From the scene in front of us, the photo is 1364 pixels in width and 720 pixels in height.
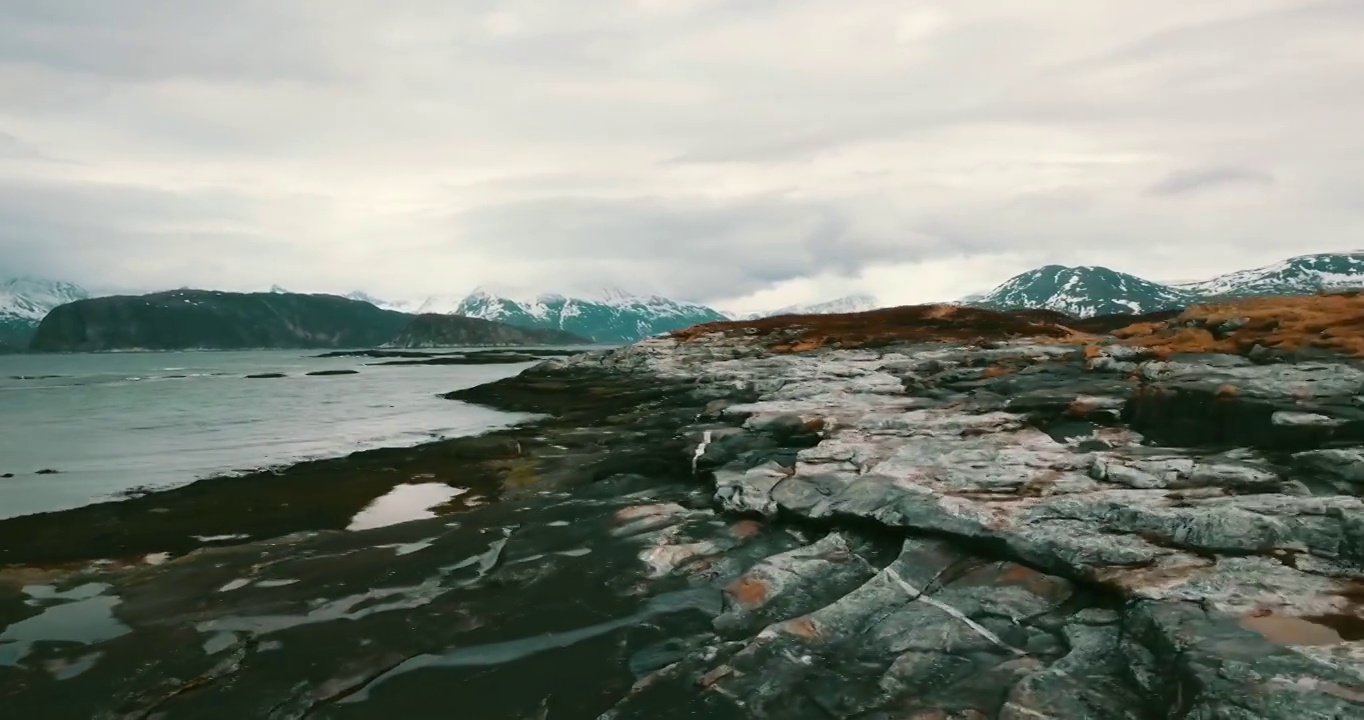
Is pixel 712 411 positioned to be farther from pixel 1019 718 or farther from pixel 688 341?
pixel 688 341

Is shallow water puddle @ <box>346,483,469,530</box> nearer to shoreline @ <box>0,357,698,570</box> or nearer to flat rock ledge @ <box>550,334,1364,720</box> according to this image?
shoreline @ <box>0,357,698,570</box>

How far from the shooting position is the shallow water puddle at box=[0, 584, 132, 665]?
1546cm

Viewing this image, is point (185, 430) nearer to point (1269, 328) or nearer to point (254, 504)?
point (254, 504)

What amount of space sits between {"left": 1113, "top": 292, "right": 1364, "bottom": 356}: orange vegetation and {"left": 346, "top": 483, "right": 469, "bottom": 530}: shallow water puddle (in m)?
38.4

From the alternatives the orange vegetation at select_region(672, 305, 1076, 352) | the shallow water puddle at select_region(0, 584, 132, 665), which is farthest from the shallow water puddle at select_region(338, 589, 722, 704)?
the orange vegetation at select_region(672, 305, 1076, 352)

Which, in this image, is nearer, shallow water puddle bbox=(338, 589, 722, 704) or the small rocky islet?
the small rocky islet

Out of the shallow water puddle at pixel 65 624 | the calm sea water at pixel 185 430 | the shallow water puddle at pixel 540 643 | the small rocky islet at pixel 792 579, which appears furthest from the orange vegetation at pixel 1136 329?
the shallow water puddle at pixel 65 624

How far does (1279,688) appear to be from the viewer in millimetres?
9047

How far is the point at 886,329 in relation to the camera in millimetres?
93438

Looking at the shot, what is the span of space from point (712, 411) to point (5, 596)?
30.3m

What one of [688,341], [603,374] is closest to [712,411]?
[603,374]

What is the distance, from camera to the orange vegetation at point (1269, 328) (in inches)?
1448

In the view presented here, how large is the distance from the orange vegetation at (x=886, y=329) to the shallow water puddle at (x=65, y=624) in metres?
69.4

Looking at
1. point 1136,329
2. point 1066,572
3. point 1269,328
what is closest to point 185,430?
point 1066,572
